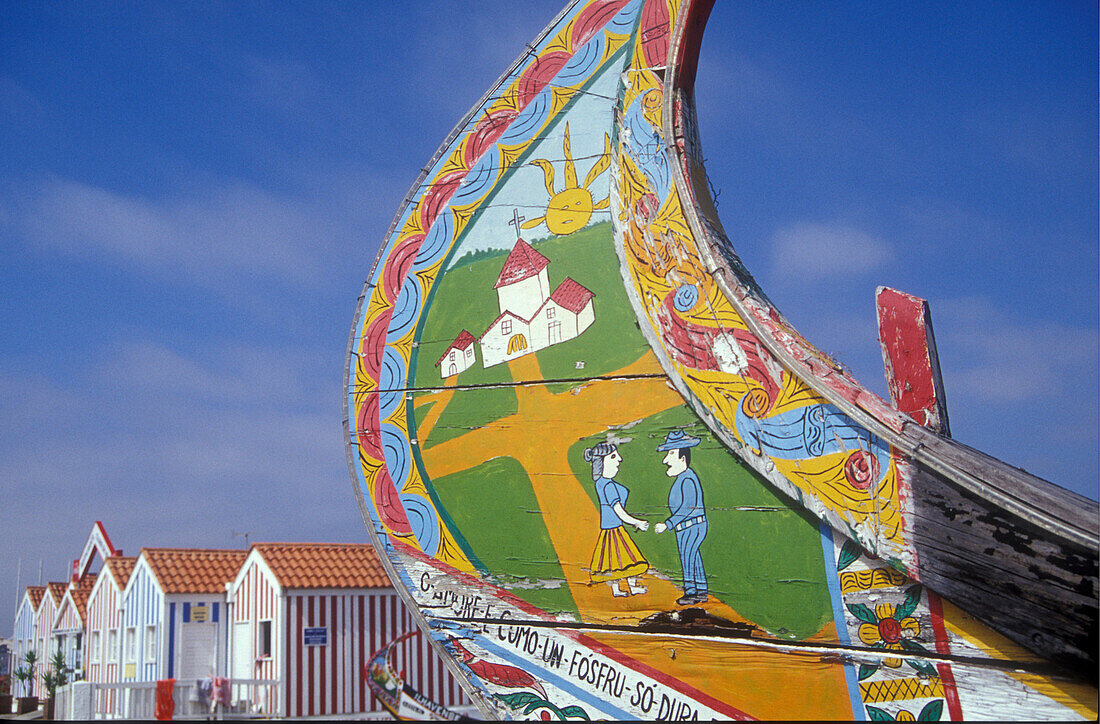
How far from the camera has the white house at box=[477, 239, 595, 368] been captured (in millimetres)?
4523

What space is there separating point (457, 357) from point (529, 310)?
0.50 meters

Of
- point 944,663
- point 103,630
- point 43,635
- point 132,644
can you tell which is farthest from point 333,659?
point 43,635

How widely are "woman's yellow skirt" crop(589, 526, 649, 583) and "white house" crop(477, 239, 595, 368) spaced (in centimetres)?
100

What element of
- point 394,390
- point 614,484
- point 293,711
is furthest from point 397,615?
point 614,484

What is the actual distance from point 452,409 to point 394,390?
0.41m

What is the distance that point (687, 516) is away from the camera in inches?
154

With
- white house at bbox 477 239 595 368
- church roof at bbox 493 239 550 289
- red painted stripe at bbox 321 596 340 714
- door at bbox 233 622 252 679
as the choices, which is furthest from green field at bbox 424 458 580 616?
door at bbox 233 622 252 679

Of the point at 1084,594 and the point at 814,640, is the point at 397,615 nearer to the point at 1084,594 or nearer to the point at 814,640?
the point at 814,640

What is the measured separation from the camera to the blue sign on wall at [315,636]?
12.6 m

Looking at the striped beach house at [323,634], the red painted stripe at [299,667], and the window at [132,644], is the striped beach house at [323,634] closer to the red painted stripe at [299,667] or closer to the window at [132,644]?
the red painted stripe at [299,667]

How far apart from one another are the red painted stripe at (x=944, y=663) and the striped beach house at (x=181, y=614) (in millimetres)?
13373

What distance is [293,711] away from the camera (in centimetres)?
1220

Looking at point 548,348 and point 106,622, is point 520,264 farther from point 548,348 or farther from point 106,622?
point 106,622

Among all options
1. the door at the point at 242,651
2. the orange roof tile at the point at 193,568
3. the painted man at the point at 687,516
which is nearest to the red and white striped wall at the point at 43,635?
the orange roof tile at the point at 193,568
